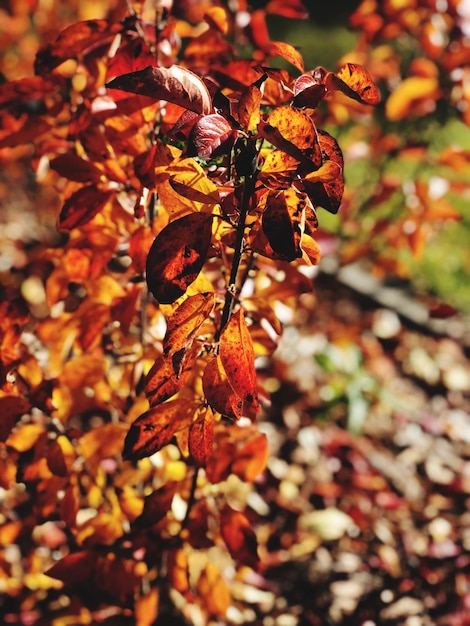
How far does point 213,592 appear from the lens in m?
1.15

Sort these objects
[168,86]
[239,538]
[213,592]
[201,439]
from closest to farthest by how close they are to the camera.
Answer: [168,86] < [201,439] < [239,538] < [213,592]

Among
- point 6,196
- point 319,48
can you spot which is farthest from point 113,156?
point 319,48

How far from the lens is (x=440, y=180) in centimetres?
200

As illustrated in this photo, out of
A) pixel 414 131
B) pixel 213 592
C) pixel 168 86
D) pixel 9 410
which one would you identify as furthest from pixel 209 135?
pixel 414 131

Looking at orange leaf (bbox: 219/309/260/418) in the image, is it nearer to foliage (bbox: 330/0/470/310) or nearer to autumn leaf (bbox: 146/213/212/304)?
autumn leaf (bbox: 146/213/212/304)

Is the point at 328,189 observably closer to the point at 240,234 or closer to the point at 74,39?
the point at 240,234

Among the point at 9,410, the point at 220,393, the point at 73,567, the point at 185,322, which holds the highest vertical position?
the point at 185,322

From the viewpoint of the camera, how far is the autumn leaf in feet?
1.85

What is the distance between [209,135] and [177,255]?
0.13 m

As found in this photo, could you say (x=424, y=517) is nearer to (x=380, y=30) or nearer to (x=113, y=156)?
(x=113, y=156)

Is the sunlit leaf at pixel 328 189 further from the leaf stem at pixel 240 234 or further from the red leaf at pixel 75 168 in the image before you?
the red leaf at pixel 75 168

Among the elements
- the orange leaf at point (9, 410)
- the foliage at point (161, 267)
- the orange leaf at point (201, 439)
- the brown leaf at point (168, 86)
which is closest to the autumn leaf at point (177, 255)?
the foliage at point (161, 267)

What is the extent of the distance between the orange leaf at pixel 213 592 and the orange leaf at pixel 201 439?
55 centimetres

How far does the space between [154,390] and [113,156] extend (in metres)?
0.46
